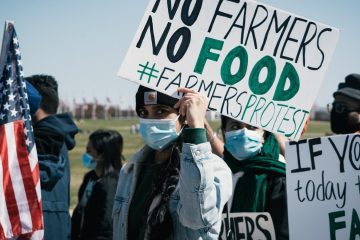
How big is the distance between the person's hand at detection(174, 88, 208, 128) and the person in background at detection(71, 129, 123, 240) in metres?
2.42

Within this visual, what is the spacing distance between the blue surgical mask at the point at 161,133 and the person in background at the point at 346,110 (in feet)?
6.07

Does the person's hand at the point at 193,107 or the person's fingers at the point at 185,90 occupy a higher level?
the person's fingers at the point at 185,90

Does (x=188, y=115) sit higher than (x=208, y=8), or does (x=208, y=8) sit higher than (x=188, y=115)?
(x=208, y=8)

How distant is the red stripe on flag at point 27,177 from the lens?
3.21 meters

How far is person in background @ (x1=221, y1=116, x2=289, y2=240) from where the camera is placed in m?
3.71

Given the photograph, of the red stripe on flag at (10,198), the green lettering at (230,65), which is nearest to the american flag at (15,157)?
the red stripe on flag at (10,198)

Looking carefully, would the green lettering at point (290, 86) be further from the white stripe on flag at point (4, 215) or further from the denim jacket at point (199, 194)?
the white stripe on flag at point (4, 215)

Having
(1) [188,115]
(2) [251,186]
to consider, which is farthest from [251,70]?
(2) [251,186]

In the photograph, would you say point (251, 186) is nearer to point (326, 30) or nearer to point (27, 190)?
point (326, 30)

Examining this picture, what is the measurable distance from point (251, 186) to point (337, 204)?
1.96ft

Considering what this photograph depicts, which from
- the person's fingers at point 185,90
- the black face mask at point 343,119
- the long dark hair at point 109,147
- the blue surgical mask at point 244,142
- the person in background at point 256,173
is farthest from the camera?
the long dark hair at point 109,147

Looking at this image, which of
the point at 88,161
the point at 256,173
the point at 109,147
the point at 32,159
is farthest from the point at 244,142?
the point at 88,161

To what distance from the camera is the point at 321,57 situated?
3322 mm

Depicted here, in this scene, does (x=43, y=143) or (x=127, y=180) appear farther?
(x=43, y=143)
